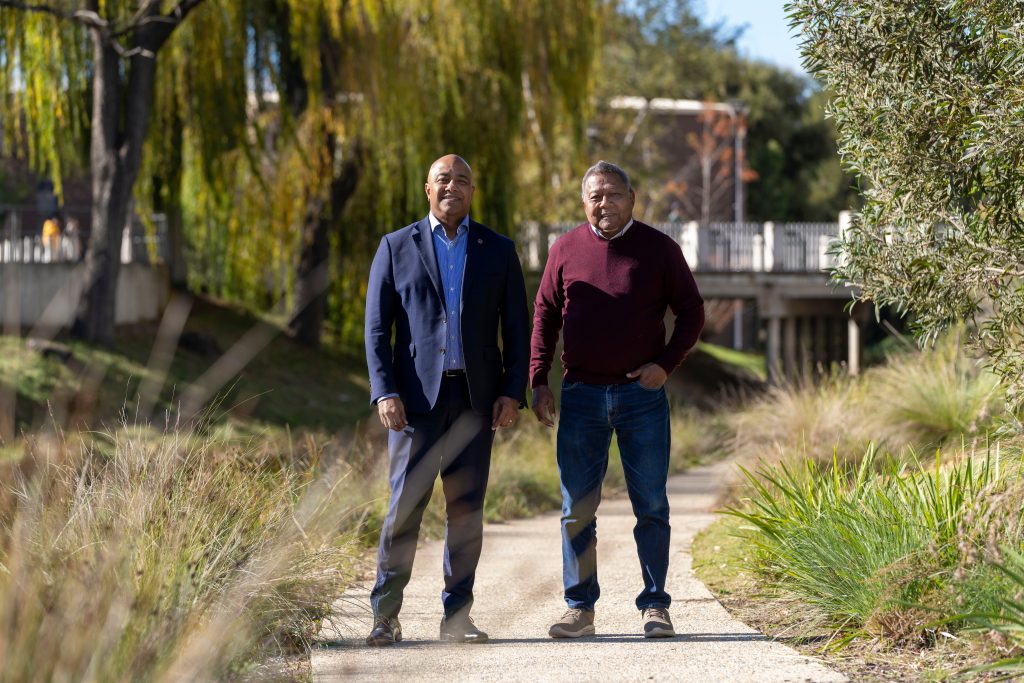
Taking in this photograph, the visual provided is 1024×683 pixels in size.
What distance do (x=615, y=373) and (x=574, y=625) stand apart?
1.06 m

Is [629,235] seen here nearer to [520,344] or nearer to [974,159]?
[520,344]

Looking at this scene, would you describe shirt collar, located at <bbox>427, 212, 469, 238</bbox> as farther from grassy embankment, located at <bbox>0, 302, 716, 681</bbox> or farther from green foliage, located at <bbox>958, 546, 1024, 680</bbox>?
green foliage, located at <bbox>958, 546, 1024, 680</bbox>

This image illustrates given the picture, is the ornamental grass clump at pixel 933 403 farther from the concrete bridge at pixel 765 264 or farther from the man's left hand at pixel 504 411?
A: the concrete bridge at pixel 765 264

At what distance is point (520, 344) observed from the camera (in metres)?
5.51

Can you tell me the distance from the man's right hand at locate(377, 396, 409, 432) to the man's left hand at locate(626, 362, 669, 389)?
3.16 ft

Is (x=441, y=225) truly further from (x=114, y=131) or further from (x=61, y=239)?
(x=61, y=239)

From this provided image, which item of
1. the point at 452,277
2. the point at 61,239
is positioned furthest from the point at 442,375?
the point at 61,239

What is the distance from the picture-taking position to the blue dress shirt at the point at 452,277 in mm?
5328

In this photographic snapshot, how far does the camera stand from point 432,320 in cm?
537

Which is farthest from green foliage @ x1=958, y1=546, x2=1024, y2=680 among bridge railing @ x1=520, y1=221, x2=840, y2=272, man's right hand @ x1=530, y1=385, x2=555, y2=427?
bridge railing @ x1=520, y1=221, x2=840, y2=272

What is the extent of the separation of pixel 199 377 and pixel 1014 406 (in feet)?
48.6

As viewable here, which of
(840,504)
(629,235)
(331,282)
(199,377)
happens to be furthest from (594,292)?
(331,282)

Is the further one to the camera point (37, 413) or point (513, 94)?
point (513, 94)

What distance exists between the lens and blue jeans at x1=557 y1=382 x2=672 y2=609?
545cm
